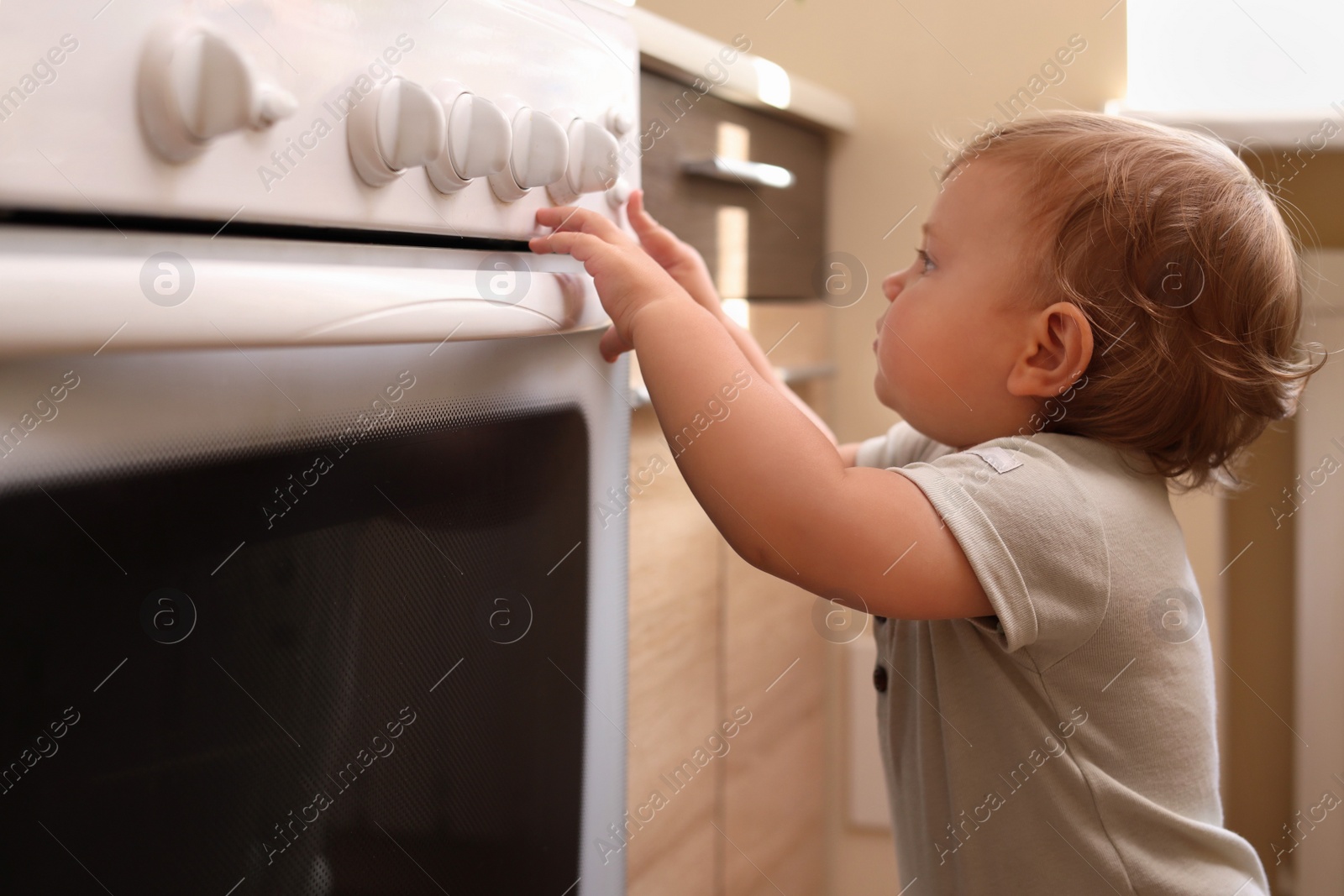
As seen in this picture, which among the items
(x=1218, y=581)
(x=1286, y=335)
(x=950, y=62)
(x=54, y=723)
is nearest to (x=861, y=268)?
(x=950, y=62)

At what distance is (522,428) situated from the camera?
0.51 m

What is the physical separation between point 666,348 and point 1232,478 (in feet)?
1.69

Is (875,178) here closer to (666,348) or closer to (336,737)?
(666,348)

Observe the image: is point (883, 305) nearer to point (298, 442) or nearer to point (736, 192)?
point (736, 192)

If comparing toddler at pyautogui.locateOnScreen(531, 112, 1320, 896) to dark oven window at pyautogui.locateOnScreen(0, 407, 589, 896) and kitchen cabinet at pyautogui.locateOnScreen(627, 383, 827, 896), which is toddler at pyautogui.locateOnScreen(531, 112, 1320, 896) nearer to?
dark oven window at pyautogui.locateOnScreen(0, 407, 589, 896)

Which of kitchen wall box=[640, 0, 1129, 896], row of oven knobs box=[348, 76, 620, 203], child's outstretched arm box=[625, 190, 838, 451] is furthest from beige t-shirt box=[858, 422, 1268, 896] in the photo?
kitchen wall box=[640, 0, 1129, 896]

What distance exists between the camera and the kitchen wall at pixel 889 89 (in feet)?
4.21

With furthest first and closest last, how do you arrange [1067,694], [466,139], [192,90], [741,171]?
[741,171] < [1067,694] < [466,139] < [192,90]

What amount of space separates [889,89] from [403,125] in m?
1.11

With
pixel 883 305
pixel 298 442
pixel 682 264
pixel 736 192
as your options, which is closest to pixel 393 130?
pixel 298 442

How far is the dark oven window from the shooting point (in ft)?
1.01

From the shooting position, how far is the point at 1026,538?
0.56m

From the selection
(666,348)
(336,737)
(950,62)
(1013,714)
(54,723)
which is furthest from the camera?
(950,62)

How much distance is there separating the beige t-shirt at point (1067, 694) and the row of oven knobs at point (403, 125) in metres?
0.25
